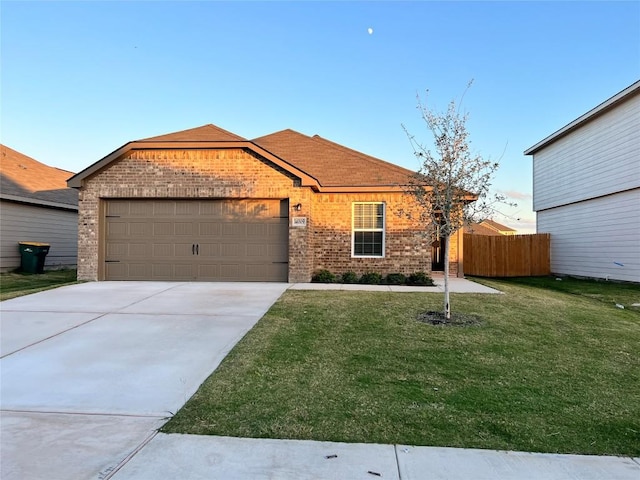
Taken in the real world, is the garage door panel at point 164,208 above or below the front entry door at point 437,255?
above

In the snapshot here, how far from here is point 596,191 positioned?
15766mm

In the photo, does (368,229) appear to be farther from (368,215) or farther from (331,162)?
(331,162)

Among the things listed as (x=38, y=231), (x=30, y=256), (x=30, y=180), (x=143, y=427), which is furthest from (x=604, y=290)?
(x=30, y=180)

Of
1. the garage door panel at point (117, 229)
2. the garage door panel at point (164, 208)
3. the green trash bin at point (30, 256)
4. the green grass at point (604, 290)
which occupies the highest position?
the garage door panel at point (164, 208)

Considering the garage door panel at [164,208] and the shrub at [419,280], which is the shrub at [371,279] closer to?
the shrub at [419,280]

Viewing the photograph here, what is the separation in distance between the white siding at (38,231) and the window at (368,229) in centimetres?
1246

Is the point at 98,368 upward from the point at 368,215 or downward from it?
downward

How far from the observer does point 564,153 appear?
18312 millimetres

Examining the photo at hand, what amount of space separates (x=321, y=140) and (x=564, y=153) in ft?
35.9

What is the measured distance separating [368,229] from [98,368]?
967cm

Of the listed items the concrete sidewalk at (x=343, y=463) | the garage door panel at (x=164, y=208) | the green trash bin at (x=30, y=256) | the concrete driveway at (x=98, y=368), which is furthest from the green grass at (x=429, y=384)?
the green trash bin at (x=30, y=256)

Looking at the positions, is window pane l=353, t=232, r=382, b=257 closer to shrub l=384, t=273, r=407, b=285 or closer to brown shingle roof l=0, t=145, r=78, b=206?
shrub l=384, t=273, r=407, b=285

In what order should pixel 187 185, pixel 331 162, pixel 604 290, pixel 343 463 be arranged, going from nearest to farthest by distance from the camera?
pixel 343 463
pixel 187 185
pixel 604 290
pixel 331 162

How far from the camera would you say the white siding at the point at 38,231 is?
1472 centimetres
